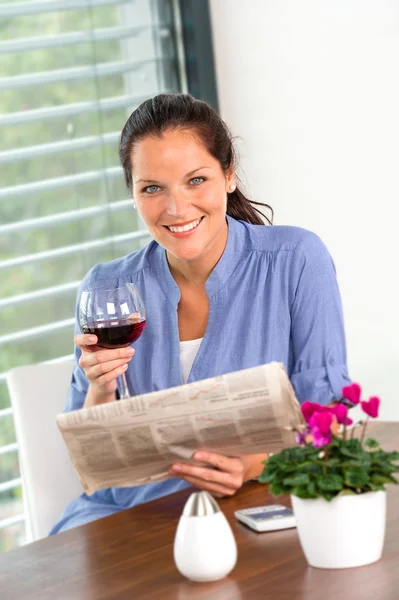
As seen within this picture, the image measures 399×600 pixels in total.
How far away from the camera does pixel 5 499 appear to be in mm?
3191

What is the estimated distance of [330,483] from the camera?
3.82 ft

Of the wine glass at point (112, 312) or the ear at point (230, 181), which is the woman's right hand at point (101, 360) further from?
the ear at point (230, 181)

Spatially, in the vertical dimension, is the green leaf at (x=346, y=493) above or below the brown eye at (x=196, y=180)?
below

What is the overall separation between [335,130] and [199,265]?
161 cm

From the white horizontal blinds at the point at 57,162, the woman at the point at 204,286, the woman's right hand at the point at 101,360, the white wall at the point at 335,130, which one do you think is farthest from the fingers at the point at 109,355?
the white wall at the point at 335,130

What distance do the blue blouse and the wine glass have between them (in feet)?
1.07

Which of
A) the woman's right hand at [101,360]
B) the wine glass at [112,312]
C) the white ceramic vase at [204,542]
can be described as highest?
the wine glass at [112,312]

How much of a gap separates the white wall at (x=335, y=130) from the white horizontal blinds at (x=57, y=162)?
40 cm

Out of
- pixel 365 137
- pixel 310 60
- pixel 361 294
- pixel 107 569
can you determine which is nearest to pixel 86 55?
pixel 310 60

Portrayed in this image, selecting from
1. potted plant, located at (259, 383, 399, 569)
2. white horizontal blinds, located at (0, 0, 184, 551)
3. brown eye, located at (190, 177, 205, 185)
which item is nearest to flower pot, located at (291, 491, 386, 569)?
potted plant, located at (259, 383, 399, 569)

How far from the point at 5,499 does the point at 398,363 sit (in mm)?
1534

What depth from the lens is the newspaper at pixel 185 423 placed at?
4.64 ft

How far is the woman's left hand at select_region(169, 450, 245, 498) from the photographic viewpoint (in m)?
1.58

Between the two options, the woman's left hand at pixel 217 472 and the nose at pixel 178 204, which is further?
the nose at pixel 178 204
